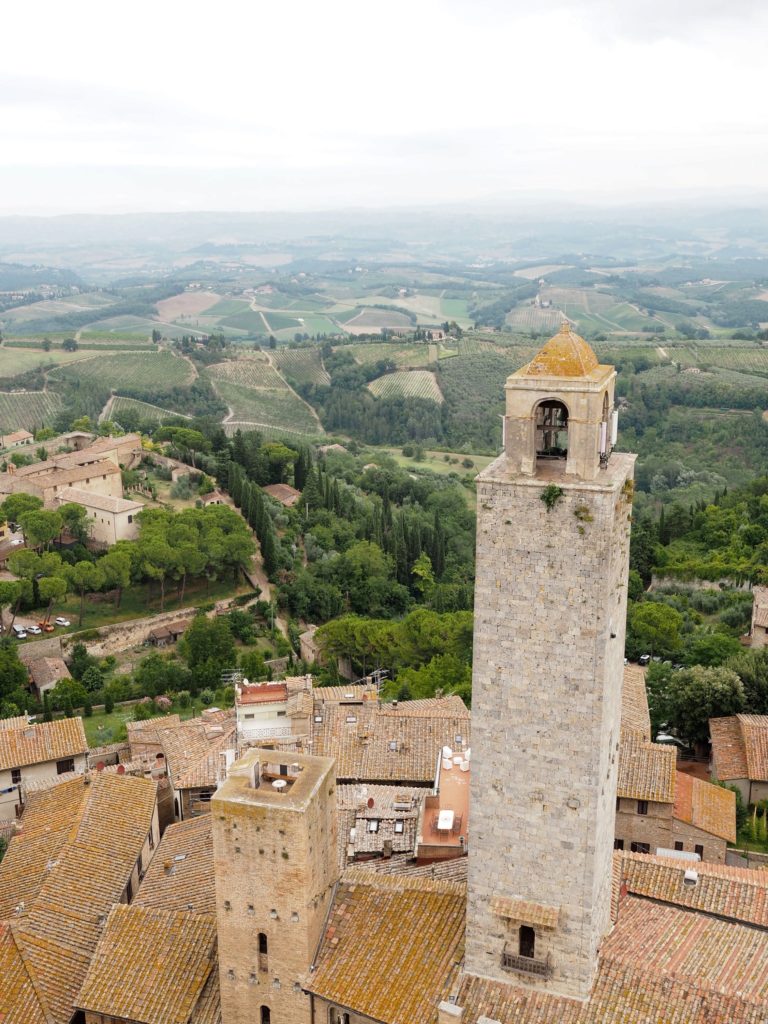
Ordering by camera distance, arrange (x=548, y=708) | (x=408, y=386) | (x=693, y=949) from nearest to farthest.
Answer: (x=548, y=708)
(x=693, y=949)
(x=408, y=386)

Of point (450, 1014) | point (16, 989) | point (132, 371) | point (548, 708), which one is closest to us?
point (548, 708)

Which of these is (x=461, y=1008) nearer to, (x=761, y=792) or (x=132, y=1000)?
(x=132, y=1000)

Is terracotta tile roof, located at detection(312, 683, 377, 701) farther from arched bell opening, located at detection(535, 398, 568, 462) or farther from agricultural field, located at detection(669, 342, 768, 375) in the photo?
agricultural field, located at detection(669, 342, 768, 375)

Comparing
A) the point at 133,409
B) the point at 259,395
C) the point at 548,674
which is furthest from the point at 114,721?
the point at 259,395

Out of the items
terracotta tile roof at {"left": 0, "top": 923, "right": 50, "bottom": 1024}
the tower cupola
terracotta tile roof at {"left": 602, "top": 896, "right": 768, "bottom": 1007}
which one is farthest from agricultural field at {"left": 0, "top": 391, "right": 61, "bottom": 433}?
terracotta tile roof at {"left": 602, "top": 896, "right": 768, "bottom": 1007}

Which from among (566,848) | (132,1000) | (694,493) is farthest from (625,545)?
(694,493)

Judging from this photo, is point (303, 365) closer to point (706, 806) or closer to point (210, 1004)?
point (706, 806)

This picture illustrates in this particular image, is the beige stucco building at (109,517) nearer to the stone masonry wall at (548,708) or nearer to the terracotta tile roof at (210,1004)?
A: the terracotta tile roof at (210,1004)

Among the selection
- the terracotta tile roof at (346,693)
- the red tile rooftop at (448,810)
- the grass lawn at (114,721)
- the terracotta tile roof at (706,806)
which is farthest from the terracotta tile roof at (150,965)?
the grass lawn at (114,721)
